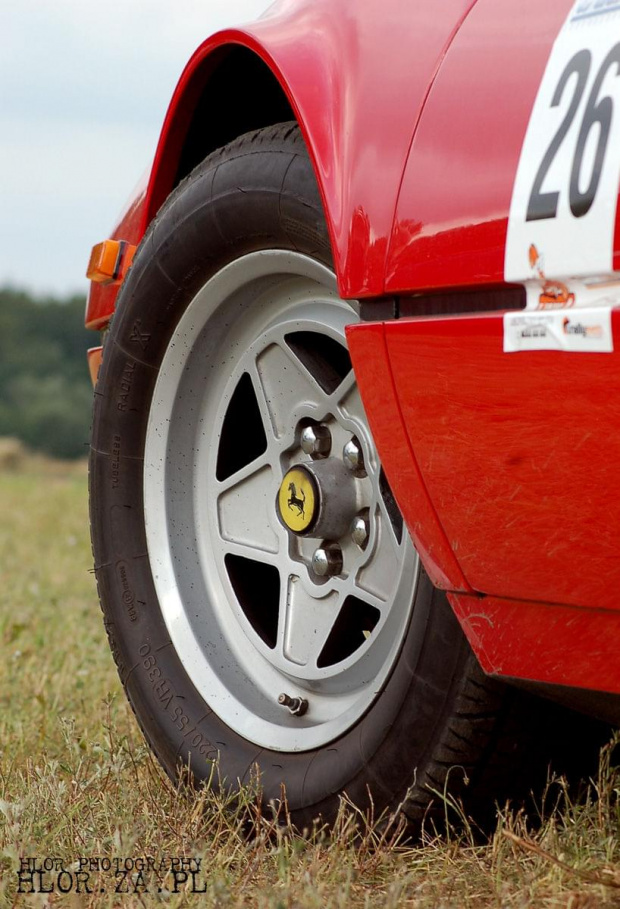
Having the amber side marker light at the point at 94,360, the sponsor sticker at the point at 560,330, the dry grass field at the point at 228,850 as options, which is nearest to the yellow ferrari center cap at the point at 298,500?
the dry grass field at the point at 228,850

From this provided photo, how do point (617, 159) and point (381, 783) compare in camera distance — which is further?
point (381, 783)

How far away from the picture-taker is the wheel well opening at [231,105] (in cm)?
220

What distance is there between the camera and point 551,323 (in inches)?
55.5

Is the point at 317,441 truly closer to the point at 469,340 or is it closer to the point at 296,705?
the point at 296,705

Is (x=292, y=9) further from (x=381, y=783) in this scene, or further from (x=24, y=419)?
(x=24, y=419)

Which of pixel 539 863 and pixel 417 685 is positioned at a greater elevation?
pixel 417 685

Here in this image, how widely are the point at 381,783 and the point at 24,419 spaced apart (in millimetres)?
39341

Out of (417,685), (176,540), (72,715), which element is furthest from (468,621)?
(72,715)

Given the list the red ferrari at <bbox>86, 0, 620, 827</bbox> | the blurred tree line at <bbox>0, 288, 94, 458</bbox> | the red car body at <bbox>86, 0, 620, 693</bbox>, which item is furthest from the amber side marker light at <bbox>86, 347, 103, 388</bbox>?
the blurred tree line at <bbox>0, 288, 94, 458</bbox>

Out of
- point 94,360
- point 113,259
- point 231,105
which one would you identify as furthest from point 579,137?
point 94,360

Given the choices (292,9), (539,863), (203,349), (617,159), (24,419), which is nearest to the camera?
(617,159)

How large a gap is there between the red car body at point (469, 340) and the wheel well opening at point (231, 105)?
0.41 metres

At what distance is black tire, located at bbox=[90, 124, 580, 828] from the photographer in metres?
1.76

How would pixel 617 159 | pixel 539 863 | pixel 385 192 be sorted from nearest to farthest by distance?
pixel 617 159 < pixel 385 192 < pixel 539 863
